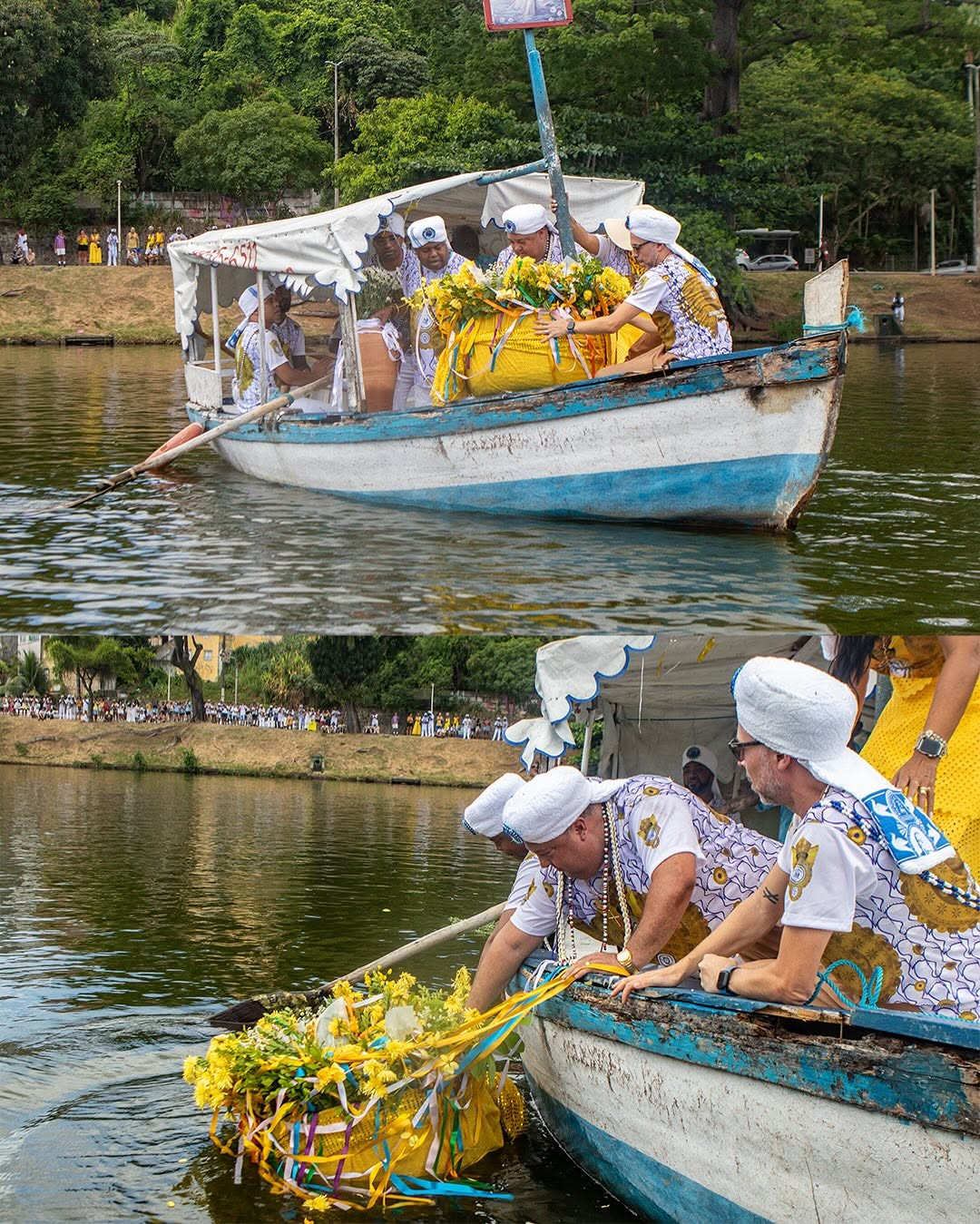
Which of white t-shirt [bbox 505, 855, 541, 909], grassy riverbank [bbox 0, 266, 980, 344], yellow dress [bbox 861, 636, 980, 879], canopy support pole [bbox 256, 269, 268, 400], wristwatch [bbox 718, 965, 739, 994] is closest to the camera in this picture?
wristwatch [bbox 718, 965, 739, 994]

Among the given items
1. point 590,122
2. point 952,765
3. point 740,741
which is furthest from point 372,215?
point 590,122

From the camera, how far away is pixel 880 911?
157 inches

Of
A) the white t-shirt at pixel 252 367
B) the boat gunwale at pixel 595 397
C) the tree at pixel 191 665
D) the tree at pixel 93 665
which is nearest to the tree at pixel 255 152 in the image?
the tree at pixel 191 665

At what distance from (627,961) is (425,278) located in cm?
728

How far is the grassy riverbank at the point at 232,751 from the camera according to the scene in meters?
24.9

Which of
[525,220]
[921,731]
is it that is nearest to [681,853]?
[921,731]

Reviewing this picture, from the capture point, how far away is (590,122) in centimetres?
3130

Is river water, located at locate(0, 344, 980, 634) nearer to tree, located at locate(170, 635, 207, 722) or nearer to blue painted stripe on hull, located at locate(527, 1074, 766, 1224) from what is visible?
tree, located at locate(170, 635, 207, 722)

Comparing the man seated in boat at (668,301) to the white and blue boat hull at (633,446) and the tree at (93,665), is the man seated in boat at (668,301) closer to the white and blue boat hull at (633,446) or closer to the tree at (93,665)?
the white and blue boat hull at (633,446)

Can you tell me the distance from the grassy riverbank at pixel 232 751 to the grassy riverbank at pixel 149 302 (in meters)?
13.4

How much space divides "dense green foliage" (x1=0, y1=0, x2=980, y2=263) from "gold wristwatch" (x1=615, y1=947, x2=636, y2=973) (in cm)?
2744

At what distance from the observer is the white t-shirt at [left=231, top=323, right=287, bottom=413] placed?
1329 cm

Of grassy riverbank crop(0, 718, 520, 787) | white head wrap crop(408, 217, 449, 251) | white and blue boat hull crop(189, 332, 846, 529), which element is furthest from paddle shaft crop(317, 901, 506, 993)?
grassy riverbank crop(0, 718, 520, 787)

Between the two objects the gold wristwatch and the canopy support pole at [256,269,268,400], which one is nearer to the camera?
the gold wristwatch
